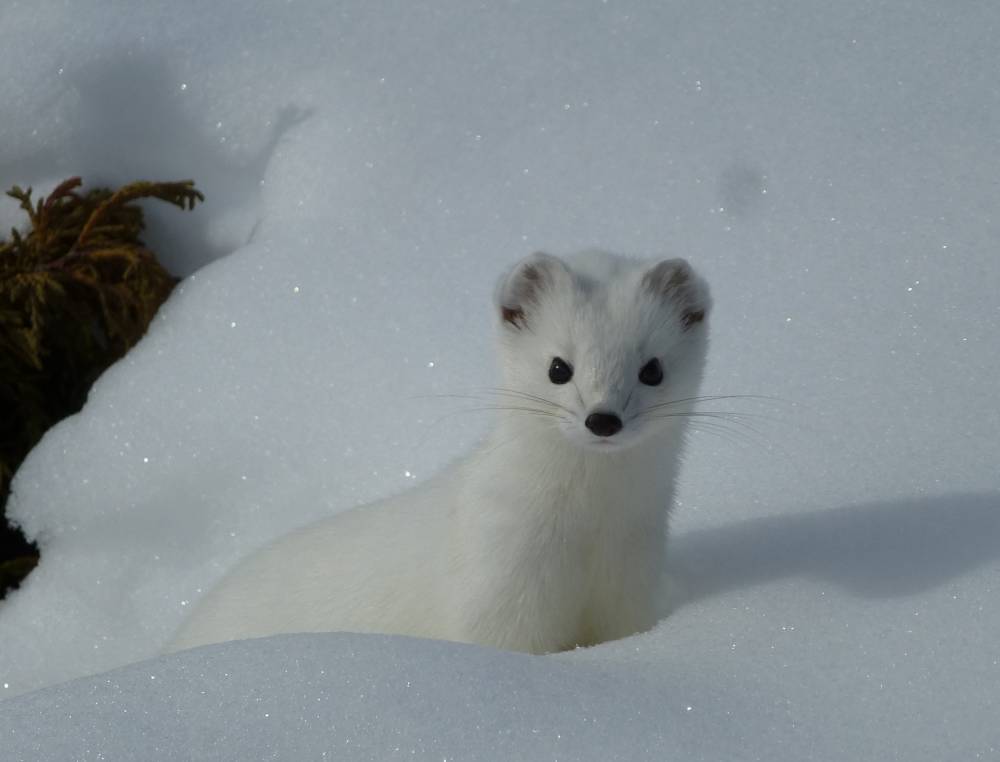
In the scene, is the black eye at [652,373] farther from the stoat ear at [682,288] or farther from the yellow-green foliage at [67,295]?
the yellow-green foliage at [67,295]

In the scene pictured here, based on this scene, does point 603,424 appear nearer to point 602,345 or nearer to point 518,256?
point 602,345

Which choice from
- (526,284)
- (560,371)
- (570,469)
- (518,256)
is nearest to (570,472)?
(570,469)

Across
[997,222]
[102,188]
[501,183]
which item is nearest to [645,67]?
[501,183]

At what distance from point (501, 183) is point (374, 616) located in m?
1.79

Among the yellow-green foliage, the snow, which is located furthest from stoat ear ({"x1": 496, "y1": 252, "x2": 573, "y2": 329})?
the yellow-green foliage

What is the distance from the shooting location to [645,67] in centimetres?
450

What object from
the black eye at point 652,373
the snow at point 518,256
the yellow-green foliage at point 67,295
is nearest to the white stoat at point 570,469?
the black eye at point 652,373

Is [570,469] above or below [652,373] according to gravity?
below

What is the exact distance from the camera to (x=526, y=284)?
9.73ft

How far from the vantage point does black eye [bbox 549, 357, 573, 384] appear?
2.81m

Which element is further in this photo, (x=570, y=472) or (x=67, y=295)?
(x=67, y=295)

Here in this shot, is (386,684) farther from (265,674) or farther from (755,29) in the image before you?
(755,29)

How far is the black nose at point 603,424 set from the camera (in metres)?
2.63

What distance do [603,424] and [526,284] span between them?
49 cm
